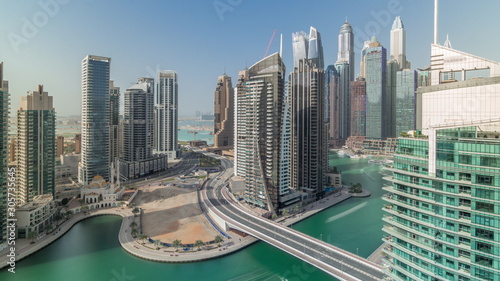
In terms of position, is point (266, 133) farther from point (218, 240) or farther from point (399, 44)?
point (399, 44)

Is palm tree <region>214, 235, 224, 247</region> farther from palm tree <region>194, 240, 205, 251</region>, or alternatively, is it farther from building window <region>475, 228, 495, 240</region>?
building window <region>475, 228, 495, 240</region>

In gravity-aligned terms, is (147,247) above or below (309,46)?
below

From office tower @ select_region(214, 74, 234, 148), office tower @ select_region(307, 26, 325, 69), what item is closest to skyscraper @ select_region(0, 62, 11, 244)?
office tower @ select_region(214, 74, 234, 148)

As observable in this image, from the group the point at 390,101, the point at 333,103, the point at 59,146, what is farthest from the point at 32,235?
the point at 333,103

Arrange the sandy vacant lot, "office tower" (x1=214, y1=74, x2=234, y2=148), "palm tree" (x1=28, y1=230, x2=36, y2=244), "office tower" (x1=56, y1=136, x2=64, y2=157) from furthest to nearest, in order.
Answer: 1. "office tower" (x1=214, y1=74, x2=234, y2=148)
2. "office tower" (x1=56, y1=136, x2=64, y2=157)
3. the sandy vacant lot
4. "palm tree" (x1=28, y1=230, x2=36, y2=244)

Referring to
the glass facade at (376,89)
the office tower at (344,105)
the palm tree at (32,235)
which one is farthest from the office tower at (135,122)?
the office tower at (344,105)

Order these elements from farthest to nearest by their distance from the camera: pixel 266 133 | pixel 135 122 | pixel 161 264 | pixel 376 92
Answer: pixel 376 92
pixel 135 122
pixel 266 133
pixel 161 264
